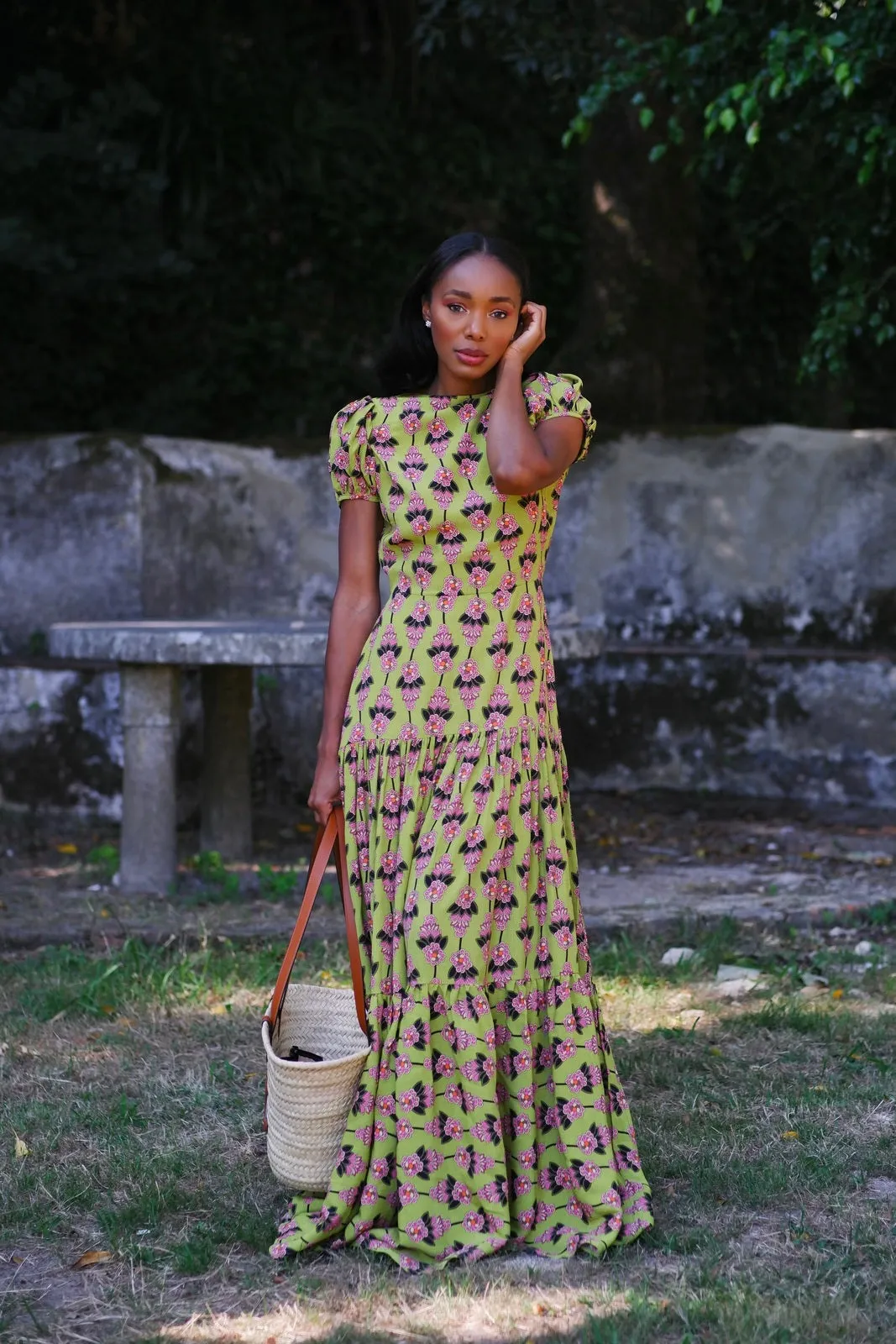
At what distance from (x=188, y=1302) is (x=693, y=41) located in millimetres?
5748

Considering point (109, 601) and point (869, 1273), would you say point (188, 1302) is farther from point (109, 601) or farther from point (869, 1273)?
point (109, 601)

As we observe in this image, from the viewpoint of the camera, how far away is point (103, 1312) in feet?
8.81

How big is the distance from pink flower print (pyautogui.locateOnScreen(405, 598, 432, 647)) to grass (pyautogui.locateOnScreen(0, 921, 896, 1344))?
110 centimetres

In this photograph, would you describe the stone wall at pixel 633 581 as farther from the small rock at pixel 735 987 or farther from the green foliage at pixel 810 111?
the small rock at pixel 735 987

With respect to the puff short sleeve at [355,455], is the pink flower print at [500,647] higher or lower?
lower

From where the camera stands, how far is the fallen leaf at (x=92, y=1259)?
113 inches

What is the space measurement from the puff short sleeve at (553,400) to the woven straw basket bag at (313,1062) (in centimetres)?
84

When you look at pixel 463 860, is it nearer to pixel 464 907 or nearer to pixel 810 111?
pixel 464 907

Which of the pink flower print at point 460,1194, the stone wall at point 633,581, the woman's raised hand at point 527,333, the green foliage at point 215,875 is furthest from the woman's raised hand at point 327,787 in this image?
the stone wall at point 633,581

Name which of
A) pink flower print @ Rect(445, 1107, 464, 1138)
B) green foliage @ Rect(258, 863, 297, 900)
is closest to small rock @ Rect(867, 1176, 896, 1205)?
pink flower print @ Rect(445, 1107, 464, 1138)

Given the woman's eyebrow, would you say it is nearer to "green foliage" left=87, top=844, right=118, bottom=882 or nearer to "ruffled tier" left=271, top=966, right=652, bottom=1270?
"ruffled tier" left=271, top=966, right=652, bottom=1270

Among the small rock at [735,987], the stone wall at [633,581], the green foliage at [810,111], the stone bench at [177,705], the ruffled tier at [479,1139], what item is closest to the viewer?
the ruffled tier at [479,1139]

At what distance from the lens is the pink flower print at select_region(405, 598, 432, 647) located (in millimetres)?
2938

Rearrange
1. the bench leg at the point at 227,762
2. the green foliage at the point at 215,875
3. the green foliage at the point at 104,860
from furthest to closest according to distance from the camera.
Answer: the bench leg at the point at 227,762 < the green foliage at the point at 104,860 < the green foliage at the point at 215,875
